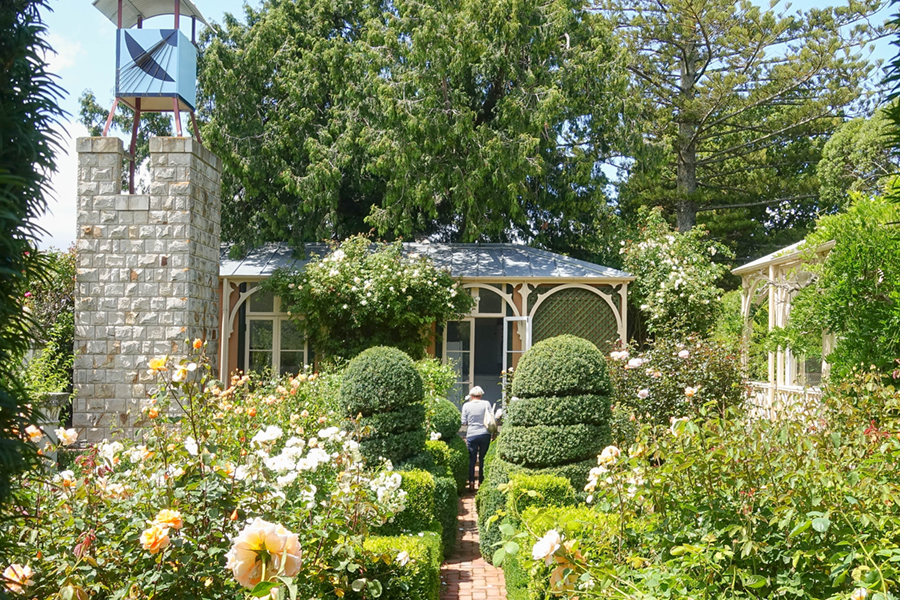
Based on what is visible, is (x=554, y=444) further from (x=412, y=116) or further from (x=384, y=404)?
(x=412, y=116)

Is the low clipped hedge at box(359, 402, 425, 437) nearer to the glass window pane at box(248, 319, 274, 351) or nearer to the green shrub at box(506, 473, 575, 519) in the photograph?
the green shrub at box(506, 473, 575, 519)

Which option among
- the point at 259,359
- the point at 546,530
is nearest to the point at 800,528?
the point at 546,530

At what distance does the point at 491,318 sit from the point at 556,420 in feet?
24.1

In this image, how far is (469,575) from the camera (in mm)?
5863

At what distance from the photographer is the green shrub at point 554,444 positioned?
19.2ft

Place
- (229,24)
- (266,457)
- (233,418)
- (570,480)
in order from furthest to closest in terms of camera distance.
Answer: (229,24), (570,480), (233,418), (266,457)

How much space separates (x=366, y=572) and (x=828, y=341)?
7857 millimetres

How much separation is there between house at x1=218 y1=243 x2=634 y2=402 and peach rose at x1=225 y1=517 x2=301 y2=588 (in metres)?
Result: 10.8

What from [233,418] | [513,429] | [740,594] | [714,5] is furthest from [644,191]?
[740,594]

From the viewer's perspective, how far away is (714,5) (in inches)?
658

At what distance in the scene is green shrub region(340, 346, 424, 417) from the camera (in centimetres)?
602

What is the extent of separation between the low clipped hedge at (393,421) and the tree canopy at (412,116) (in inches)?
285

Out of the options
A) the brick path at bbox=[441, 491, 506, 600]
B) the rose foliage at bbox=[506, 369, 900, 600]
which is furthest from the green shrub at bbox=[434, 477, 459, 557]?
the rose foliage at bbox=[506, 369, 900, 600]

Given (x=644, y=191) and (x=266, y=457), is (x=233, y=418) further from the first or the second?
(x=644, y=191)
